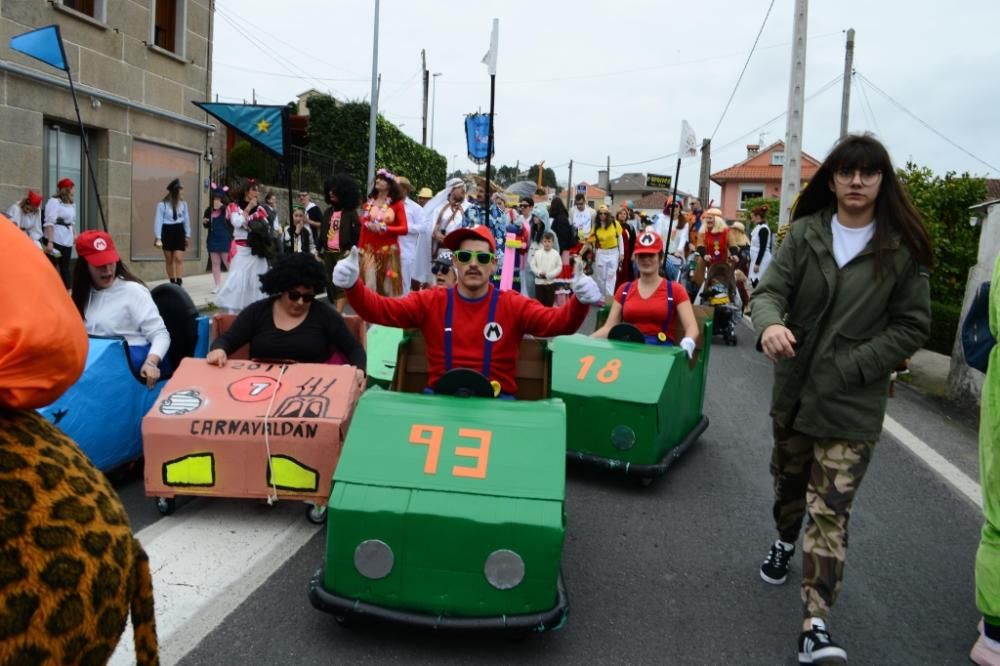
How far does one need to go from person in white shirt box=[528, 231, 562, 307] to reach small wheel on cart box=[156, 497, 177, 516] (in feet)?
30.9

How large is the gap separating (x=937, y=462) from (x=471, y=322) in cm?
392

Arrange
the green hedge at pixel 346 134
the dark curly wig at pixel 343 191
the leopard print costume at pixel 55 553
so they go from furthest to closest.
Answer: the green hedge at pixel 346 134, the dark curly wig at pixel 343 191, the leopard print costume at pixel 55 553

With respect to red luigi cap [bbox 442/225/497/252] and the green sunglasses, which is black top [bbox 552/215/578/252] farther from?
the green sunglasses

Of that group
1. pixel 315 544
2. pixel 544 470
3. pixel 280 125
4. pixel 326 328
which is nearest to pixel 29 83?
pixel 280 125

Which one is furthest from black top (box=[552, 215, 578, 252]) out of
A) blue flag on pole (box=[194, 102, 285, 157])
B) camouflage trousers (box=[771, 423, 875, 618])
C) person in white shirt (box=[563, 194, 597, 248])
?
camouflage trousers (box=[771, 423, 875, 618])

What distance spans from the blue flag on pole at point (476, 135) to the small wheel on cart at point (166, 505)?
583cm

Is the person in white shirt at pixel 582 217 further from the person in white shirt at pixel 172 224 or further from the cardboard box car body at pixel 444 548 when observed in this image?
the cardboard box car body at pixel 444 548

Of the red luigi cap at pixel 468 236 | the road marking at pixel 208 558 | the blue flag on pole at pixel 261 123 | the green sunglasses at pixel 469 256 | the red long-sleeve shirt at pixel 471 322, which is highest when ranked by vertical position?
the blue flag on pole at pixel 261 123

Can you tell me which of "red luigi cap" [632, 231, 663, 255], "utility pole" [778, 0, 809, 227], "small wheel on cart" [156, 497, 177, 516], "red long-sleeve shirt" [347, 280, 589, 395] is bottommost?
"small wheel on cart" [156, 497, 177, 516]

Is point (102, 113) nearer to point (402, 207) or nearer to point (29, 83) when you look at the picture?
point (29, 83)

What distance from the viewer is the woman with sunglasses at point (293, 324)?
5332 mm

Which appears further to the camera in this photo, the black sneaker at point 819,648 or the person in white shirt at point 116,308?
the person in white shirt at point 116,308

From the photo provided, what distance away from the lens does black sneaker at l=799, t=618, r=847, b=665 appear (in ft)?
10.7

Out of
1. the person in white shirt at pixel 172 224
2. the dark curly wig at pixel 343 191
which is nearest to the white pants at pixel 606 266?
the dark curly wig at pixel 343 191
